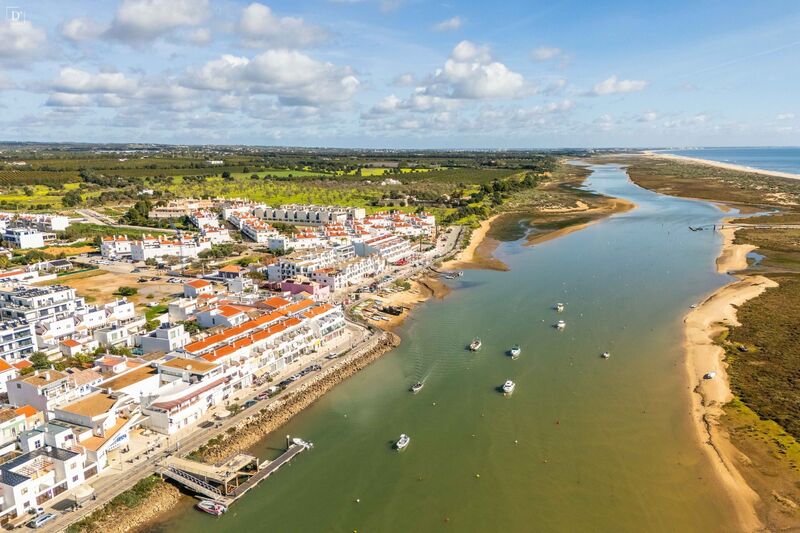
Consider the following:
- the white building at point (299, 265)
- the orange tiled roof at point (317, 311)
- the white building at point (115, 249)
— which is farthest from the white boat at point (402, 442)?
the white building at point (115, 249)

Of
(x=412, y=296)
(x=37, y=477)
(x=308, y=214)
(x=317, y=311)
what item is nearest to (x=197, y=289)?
(x=317, y=311)

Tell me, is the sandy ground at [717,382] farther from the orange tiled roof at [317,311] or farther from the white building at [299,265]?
the white building at [299,265]

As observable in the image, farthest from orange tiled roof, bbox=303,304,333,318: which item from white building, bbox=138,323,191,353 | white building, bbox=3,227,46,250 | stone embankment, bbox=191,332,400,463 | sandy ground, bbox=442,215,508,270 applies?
white building, bbox=3,227,46,250

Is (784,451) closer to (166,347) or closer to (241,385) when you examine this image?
(241,385)

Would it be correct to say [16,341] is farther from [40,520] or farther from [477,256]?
[477,256]

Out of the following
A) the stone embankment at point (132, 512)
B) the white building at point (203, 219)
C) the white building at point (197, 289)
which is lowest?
the stone embankment at point (132, 512)

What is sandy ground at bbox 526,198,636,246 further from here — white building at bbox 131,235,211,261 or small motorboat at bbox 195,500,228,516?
small motorboat at bbox 195,500,228,516

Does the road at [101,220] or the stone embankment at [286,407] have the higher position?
the road at [101,220]
